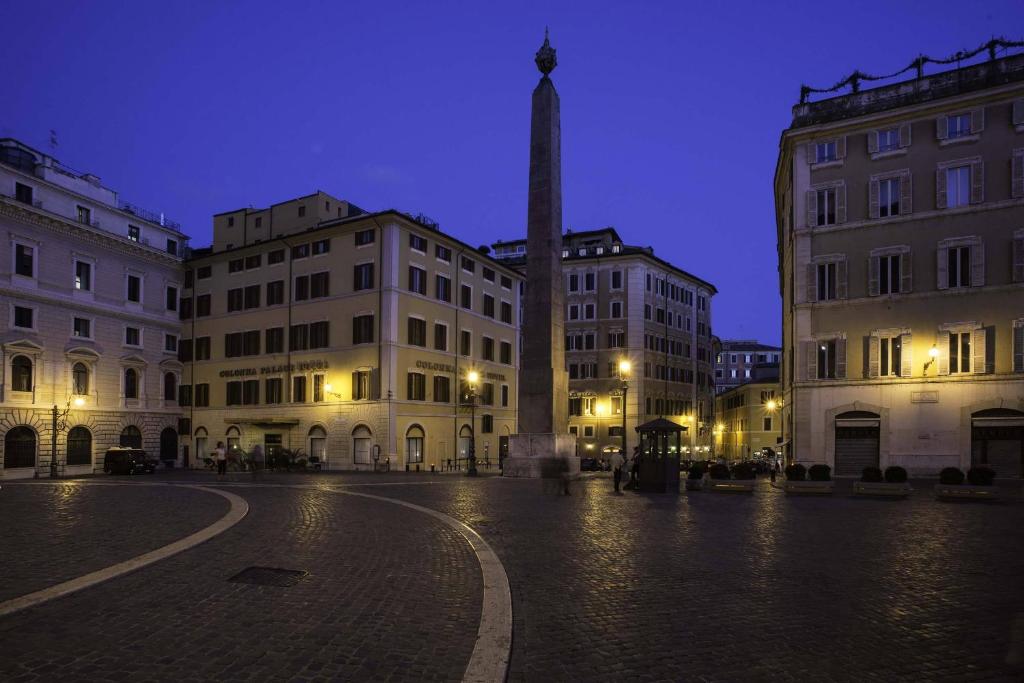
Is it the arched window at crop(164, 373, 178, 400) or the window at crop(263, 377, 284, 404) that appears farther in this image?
the arched window at crop(164, 373, 178, 400)

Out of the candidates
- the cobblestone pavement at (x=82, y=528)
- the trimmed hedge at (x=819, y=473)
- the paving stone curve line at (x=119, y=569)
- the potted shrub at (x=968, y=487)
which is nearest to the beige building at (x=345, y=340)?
the cobblestone pavement at (x=82, y=528)

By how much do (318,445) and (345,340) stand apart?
6588 mm

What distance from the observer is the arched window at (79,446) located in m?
40.3

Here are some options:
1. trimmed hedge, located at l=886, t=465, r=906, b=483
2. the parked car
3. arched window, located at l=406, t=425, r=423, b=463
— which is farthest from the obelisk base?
the parked car

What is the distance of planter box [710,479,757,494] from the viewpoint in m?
23.2

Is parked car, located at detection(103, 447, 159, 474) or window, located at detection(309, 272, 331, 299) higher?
window, located at detection(309, 272, 331, 299)

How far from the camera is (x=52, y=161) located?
42625mm

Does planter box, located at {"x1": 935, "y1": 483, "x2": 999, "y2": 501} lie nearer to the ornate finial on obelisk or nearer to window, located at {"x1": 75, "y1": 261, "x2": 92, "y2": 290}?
the ornate finial on obelisk

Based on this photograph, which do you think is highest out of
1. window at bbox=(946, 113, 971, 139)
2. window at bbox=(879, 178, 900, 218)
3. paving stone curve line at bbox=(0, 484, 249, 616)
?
window at bbox=(946, 113, 971, 139)

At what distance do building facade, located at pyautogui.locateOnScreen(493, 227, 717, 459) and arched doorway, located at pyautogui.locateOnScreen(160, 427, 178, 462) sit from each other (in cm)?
3380

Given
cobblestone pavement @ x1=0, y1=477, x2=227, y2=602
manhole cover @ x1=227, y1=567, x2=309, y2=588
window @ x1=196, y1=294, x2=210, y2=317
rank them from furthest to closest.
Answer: window @ x1=196, y1=294, x2=210, y2=317
cobblestone pavement @ x1=0, y1=477, x2=227, y2=602
manhole cover @ x1=227, y1=567, x2=309, y2=588

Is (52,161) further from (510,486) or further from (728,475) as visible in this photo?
(728,475)

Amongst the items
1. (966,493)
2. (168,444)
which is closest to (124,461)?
(168,444)

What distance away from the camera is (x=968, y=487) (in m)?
20.4
